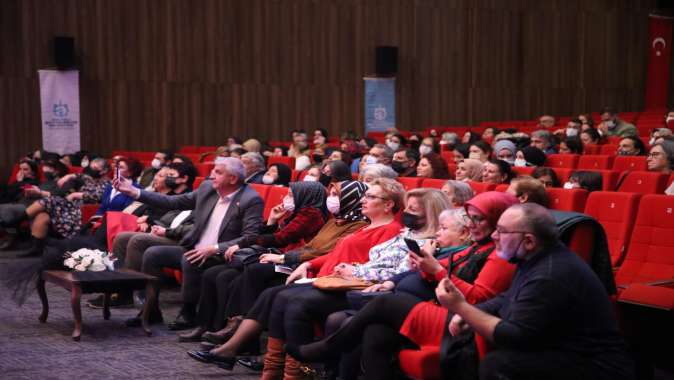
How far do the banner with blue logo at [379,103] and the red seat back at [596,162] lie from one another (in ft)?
23.4

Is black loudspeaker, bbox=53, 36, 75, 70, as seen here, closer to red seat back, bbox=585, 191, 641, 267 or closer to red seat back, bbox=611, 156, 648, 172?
red seat back, bbox=611, 156, 648, 172

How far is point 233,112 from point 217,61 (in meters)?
0.79

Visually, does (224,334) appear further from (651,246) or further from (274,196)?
(651,246)

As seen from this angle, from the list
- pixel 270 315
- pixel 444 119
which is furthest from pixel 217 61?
pixel 270 315

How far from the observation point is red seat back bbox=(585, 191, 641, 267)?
474 cm

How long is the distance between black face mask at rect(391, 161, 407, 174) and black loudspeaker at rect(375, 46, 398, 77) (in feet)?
22.9

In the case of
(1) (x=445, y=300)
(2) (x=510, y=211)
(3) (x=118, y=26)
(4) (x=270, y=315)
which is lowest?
(4) (x=270, y=315)

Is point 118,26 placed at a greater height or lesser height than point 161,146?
greater

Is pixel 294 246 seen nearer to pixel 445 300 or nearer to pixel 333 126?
pixel 445 300

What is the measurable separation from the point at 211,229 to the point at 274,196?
2.09 feet

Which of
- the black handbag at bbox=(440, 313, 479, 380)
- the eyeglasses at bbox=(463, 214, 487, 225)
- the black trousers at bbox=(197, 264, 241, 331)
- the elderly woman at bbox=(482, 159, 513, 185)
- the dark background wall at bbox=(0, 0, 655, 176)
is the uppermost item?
the dark background wall at bbox=(0, 0, 655, 176)

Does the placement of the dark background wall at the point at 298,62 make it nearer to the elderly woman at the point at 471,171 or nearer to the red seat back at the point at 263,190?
the red seat back at the point at 263,190

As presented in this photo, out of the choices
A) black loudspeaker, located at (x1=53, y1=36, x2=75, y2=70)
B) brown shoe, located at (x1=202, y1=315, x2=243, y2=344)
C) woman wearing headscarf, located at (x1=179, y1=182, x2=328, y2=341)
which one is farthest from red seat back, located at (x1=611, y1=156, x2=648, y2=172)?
black loudspeaker, located at (x1=53, y1=36, x2=75, y2=70)

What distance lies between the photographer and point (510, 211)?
3000 millimetres
